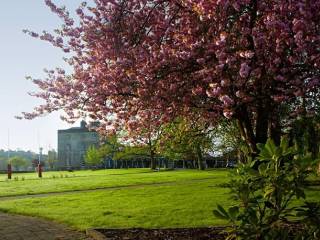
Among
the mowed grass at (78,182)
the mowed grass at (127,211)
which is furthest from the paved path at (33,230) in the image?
the mowed grass at (78,182)

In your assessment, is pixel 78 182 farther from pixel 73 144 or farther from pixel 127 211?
pixel 73 144

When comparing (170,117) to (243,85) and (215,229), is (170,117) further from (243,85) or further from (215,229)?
(215,229)

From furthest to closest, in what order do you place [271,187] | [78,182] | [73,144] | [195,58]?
1. [73,144]
2. [78,182]
3. [195,58]
4. [271,187]

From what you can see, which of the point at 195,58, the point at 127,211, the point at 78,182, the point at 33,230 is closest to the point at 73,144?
the point at 78,182

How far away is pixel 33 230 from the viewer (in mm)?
10938

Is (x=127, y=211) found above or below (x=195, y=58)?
below

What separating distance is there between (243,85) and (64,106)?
5.25 meters

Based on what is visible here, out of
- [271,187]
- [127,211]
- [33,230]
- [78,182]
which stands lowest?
[33,230]

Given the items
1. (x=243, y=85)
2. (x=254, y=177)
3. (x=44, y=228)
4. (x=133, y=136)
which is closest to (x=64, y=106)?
(x=133, y=136)

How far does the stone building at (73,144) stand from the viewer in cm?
16350

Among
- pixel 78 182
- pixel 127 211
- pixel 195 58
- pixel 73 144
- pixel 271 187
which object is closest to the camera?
pixel 271 187

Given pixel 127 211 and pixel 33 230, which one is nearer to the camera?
pixel 33 230

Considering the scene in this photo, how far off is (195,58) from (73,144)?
6177 inches

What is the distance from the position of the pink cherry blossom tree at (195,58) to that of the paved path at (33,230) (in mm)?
3131
